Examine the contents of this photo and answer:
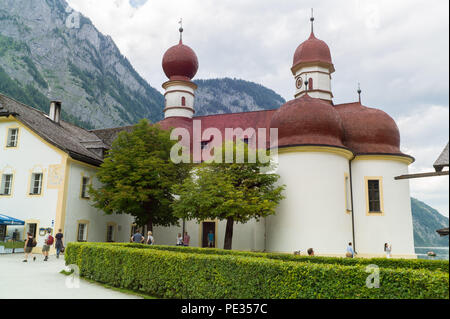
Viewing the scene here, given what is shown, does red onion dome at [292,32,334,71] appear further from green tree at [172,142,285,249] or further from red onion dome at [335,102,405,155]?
green tree at [172,142,285,249]

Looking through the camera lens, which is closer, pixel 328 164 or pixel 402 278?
pixel 402 278

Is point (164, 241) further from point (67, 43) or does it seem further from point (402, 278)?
point (67, 43)

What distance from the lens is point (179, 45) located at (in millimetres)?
38531

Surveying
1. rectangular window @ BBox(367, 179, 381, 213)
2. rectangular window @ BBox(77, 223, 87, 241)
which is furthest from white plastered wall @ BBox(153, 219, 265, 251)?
rectangular window @ BBox(367, 179, 381, 213)

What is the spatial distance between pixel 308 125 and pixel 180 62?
18057 mm

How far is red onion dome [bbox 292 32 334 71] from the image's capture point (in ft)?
107

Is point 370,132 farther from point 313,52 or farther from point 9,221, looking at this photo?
point 9,221

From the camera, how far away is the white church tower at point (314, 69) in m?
32.2

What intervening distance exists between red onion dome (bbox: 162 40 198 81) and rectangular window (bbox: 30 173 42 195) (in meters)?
17.0

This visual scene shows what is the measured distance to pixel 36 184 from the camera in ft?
84.6

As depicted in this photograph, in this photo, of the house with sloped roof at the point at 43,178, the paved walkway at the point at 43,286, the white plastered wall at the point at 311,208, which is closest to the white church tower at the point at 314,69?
the white plastered wall at the point at 311,208
